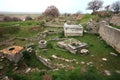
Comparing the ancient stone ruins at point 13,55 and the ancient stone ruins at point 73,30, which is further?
the ancient stone ruins at point 73,30

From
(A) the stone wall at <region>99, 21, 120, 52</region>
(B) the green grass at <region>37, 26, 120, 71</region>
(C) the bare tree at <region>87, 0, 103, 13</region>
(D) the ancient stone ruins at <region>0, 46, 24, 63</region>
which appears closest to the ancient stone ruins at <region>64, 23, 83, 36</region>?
(A) the stone wall at <region>99, 21, 120, 52</region>

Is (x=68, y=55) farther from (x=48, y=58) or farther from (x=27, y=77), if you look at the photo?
(x=27, y=77)

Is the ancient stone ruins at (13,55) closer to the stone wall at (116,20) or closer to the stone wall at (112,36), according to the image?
the stone wall at (112,36)

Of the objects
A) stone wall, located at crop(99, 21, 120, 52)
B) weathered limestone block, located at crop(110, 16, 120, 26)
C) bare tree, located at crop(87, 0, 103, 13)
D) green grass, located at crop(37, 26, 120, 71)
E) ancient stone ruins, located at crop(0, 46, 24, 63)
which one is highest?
bare tree, located at crop(87, 0, 103, 13)

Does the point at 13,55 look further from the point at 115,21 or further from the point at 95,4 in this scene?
the point at 95,4

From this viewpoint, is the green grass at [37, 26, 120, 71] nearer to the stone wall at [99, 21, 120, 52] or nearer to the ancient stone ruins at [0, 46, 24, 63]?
the stone wall at [99, 21, 120, 52]

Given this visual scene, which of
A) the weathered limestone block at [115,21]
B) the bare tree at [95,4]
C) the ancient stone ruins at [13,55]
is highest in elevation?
the bare tree at [95,4]

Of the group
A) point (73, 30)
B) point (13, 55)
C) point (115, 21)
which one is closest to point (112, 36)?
point (73, 30)

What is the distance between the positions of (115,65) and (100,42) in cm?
611

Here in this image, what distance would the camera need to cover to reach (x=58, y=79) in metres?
8.92

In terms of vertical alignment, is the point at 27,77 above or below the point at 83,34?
below

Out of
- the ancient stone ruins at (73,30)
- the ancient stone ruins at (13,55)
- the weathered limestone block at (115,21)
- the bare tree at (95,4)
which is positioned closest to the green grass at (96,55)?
the ancient stone ruins at (13,55)

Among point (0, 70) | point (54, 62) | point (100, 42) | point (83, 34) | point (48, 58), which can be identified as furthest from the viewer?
point (83, 34)

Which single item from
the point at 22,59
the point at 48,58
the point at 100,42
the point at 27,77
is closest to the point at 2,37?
the point at 22,59
